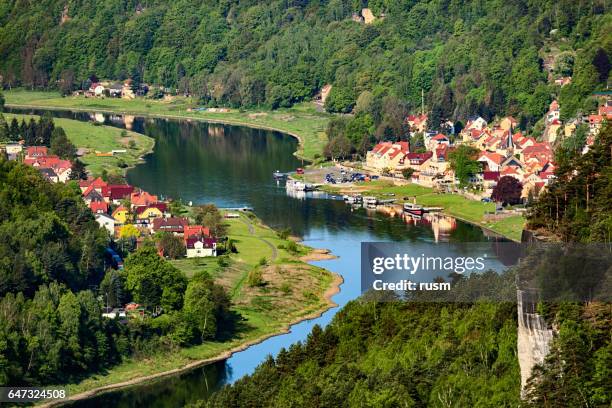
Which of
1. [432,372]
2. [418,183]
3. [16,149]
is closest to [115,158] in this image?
[16,149]

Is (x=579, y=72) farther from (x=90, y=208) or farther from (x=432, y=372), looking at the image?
(x=432, y=372)

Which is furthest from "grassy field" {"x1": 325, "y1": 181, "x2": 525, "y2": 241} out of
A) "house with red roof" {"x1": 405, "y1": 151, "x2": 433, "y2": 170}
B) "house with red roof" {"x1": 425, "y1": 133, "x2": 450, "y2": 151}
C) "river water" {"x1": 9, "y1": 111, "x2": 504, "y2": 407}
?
"house with red roof" {"x1": 425, "y1": 133, "x2": 450, "y2": 151}

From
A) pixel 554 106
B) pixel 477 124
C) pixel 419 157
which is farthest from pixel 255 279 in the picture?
pixel 477 124

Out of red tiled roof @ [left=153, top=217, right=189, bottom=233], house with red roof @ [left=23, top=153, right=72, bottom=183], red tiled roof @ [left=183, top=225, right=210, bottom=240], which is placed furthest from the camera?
house with red roof @ [left=23, top=153, right=72, bottom=183]

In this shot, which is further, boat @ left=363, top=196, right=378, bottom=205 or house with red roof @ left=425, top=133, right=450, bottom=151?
house with red roof @ left=425, top=133, right=450, bottom=151

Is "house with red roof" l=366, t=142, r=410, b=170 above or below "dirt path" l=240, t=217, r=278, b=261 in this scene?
above

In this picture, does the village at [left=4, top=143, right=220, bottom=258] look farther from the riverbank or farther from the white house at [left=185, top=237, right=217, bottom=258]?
the riverbank

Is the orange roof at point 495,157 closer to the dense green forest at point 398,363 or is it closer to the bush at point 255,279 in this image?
the bush at point 255,279
